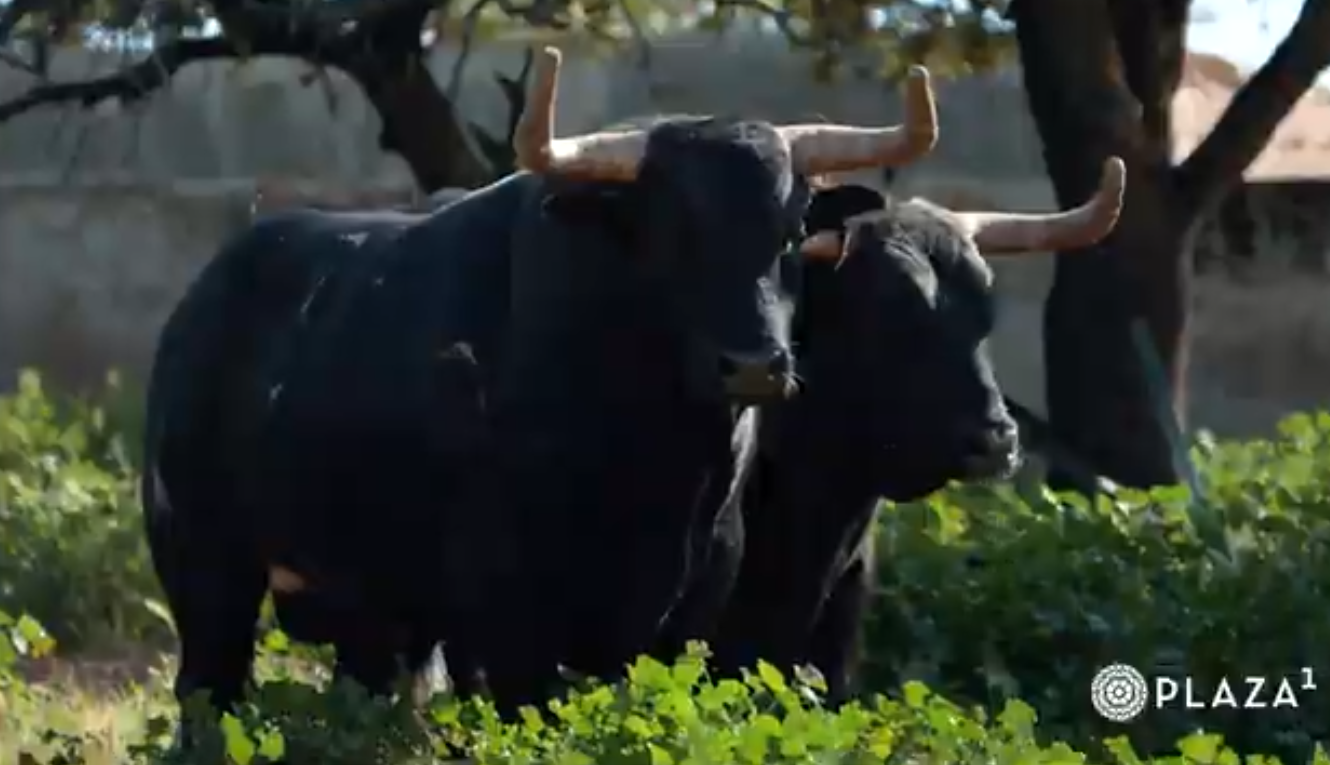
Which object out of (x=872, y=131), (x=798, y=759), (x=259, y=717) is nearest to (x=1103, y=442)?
(x=872, y=131)

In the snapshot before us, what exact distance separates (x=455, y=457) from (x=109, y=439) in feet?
22.8

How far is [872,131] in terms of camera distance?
6727 mm

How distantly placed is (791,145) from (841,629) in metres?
1.62

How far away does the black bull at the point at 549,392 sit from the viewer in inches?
248

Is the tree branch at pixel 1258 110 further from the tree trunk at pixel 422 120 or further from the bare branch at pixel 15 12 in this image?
the bare branch at pixel 15 12

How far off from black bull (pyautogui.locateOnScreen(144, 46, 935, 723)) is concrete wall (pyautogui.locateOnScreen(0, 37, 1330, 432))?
9.28 metres

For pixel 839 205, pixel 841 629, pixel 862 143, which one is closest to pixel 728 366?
pixel 862 143

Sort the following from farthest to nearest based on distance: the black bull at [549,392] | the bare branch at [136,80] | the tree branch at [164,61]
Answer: the bare branch at [136,80] → the tree branch at [164,61] → the black bull at [549,392]

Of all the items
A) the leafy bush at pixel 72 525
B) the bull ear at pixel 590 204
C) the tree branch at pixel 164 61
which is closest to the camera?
the bull ear at pixel 590 204

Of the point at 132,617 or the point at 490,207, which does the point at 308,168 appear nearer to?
the point at 132,617

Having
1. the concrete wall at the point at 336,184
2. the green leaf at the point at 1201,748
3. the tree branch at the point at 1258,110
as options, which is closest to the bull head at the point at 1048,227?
the green leaf at the point at 1201,748

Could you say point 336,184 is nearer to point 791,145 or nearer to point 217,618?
point 217,618

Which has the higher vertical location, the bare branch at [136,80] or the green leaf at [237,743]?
the green leaf at [237,743]

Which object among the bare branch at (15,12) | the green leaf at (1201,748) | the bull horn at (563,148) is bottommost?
the bare branch at (15,12)
